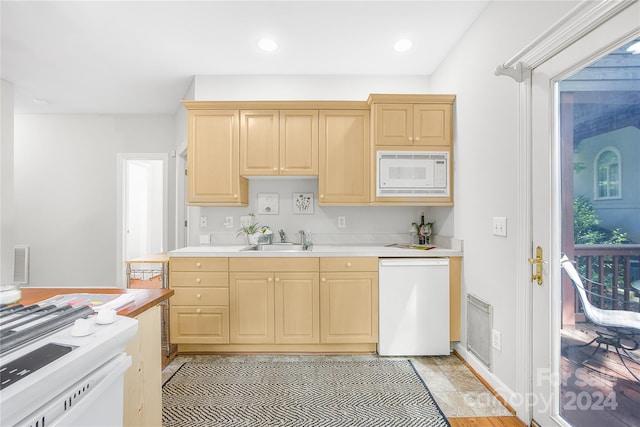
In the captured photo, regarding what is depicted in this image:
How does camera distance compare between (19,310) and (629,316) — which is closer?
(19,310)

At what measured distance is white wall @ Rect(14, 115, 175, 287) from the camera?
450 cm

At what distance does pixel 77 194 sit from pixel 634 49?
19.3ft

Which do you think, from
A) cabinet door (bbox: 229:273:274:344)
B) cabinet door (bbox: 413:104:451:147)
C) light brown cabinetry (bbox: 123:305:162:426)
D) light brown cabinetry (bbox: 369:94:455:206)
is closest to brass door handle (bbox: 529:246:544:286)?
light brown cabinetry (bbox: 369:94:455:206)

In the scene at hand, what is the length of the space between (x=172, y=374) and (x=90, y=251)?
321 centimetres

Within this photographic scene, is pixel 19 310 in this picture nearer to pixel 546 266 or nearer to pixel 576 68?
pixel 546 266

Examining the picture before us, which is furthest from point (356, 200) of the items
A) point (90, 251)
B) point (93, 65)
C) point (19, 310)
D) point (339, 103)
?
point (90, 251)

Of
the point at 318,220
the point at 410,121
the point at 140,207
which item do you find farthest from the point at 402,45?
the point at 140,207

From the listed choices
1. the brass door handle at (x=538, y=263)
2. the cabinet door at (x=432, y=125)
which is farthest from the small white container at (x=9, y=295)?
the cabinet door at (x=432, y=125)

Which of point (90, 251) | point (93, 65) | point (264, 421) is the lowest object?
point (264, 421)

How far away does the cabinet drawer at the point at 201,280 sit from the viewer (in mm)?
2619

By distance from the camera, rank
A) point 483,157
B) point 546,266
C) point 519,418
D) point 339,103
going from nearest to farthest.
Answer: point 546,266, point 519,418, point 483,157, point 339,103

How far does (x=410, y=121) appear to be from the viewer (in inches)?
109

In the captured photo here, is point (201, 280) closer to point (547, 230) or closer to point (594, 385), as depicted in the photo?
point (547, 230)

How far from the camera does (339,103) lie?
113 inches
